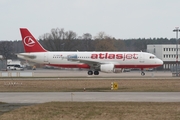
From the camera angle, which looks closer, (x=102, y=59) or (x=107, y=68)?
(x=107, y=68)

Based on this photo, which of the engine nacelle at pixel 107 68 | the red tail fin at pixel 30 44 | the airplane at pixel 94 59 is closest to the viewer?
the engine nacelle at pixel 107 68

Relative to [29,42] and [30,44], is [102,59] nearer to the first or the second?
[30,44]

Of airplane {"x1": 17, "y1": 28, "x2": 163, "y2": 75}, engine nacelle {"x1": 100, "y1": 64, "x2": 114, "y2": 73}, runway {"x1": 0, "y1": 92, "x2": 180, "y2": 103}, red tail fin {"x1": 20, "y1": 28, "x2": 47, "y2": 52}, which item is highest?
red tail fin {"x1": 20, "y1": 28, "x2": 47, "y2": 52}

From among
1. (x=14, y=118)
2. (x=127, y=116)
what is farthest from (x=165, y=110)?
(x=14, y=118)

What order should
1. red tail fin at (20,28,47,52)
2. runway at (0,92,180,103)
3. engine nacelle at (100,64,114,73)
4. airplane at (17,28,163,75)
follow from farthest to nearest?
red tail fin at (20,28,47,52)
airplane at (17,28,163,75)
engine nacelle at (100,64,114,73)
runway at (0,92,180,103)

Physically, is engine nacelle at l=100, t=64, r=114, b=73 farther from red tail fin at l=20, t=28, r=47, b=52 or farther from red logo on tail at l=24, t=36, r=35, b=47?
red logo on tail at l=24, t=36, r=35, b=47

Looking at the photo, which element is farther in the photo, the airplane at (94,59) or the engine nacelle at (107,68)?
the airplane at (94,59)

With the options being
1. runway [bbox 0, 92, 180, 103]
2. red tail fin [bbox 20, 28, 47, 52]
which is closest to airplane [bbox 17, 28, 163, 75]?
red tail fin [bbox 20, 28, 47, 52]

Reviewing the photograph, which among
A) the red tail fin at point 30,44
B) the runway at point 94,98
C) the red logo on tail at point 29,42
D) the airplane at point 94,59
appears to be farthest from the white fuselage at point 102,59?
the runway at point 94,98

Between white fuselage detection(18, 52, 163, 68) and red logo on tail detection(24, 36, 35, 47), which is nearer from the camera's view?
white fuselage detection(18, 52, 163, 68)

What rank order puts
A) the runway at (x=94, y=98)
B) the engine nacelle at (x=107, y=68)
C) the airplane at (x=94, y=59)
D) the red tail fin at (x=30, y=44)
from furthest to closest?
the red tail fin at (x=30, y=44) → the airplane at (x=94, y=59) → the engine nacelle at (x=107, y=68) → the runway at (x=94, y=98)

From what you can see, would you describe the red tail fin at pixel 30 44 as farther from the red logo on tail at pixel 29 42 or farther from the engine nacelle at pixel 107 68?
the engine nacelle at pixel 107 68

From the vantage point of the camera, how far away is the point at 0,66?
308 feet

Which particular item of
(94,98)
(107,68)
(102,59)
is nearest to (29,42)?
(102,59)
